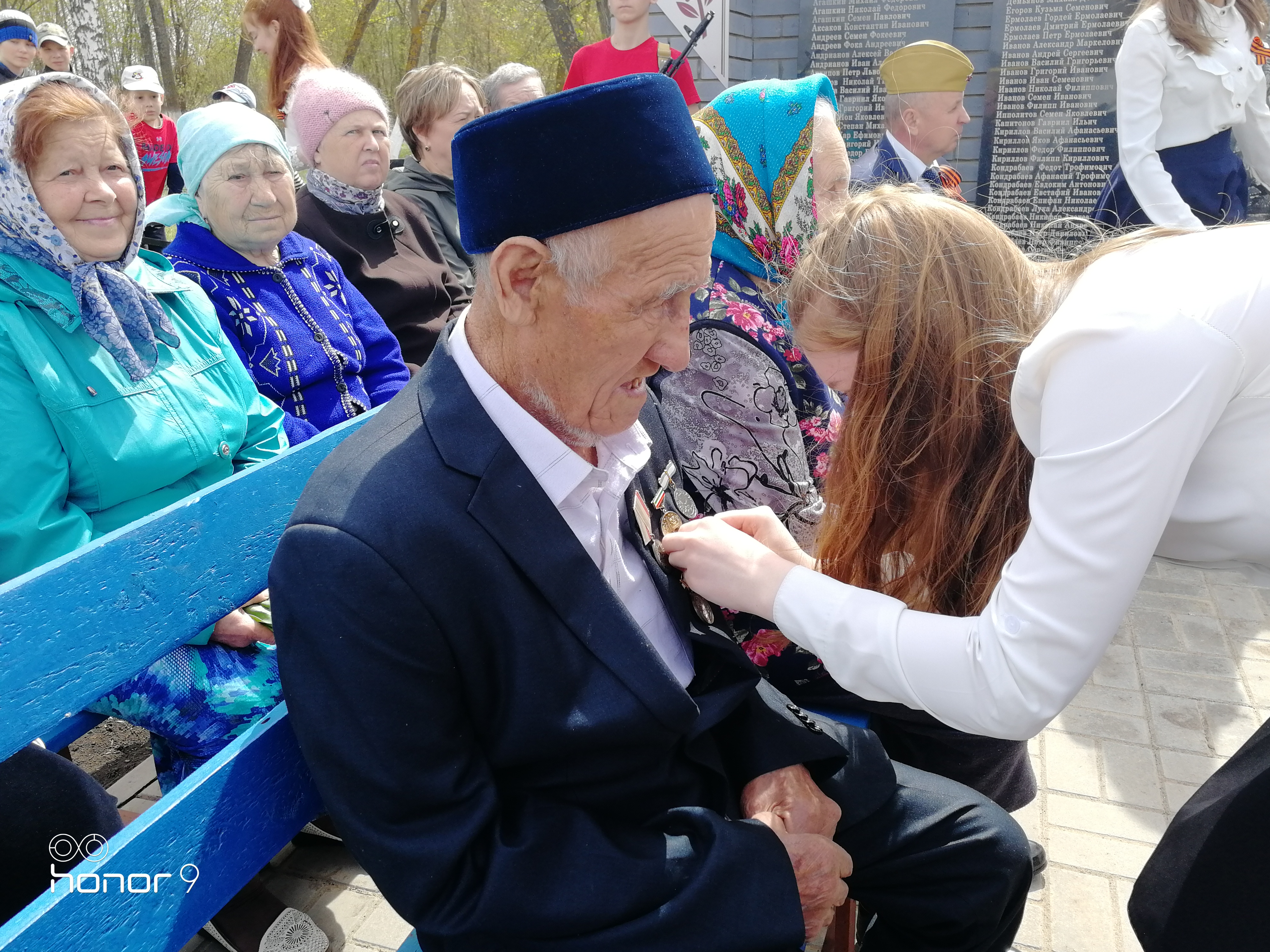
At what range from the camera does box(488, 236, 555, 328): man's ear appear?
146cm

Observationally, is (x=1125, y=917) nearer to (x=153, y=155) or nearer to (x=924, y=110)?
(x=924, y=110)

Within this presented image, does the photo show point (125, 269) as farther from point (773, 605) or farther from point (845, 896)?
point (845, 896)

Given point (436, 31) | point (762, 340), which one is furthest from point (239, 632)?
point (436, 31)

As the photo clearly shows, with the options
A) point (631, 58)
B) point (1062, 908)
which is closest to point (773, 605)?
point (1062, 908)

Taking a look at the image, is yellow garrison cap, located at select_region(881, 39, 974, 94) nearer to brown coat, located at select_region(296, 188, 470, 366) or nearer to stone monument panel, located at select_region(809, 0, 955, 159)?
stone monument panel, located at select_region(809, 0, 955, 159)

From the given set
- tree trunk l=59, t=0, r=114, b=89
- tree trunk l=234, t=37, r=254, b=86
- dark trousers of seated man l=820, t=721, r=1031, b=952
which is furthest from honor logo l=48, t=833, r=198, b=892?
tree trunk l=234, t=37, r=254, b=86

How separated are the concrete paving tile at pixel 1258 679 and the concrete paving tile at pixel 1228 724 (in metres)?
0.05

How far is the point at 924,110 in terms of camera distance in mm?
4797

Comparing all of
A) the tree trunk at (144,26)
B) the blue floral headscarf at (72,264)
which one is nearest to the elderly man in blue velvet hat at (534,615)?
the blue floral headscarf at (72,264)

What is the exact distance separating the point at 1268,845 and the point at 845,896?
26.6 inches

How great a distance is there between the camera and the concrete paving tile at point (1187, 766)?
294 cm

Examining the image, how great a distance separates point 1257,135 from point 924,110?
1827 millimetres

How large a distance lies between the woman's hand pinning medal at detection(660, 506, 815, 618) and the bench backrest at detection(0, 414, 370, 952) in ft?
2.44

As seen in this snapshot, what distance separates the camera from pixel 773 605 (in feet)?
5.46
